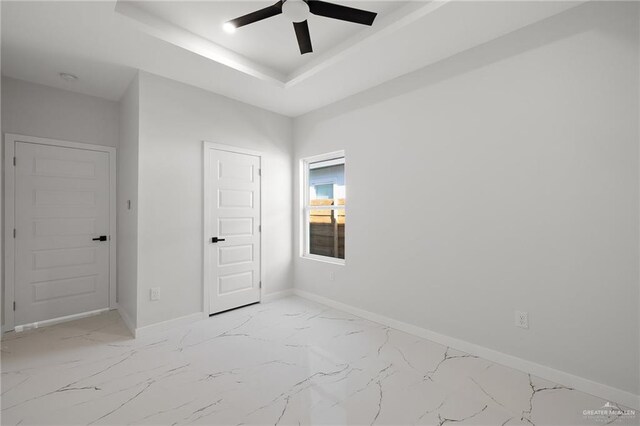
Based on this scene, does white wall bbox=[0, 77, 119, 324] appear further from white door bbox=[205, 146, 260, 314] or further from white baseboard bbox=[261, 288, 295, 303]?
white baseboard bbox=[261, 288, 295, 303]

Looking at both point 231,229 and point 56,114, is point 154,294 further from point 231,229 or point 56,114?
point 56,114

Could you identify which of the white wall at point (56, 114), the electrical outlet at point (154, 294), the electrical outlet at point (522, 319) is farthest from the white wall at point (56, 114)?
the electrical outlet at point (522, 319)

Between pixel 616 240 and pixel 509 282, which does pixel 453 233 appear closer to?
pixel 509 282

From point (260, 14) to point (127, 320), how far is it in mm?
3344

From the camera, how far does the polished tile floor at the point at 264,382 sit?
181 cm

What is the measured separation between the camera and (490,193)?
2490mm

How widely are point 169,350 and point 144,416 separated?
0.90 metres

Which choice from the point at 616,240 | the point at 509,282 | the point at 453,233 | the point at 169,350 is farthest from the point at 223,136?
the point at 616,240

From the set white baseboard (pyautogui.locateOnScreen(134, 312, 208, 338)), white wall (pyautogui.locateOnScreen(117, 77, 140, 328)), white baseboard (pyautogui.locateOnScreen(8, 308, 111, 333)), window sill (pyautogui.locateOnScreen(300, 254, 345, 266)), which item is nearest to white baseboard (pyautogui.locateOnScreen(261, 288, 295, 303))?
window sill (pyautogui.locateOnScreen(300, 254, 345, 266))

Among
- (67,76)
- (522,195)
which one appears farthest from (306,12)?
(67,76)

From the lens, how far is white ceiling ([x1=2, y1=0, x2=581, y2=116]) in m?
2.18

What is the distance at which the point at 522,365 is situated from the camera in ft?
7.53

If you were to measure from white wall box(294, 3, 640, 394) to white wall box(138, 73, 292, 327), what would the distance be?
6.11 ft

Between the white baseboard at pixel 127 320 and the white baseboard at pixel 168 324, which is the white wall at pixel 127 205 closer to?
the white baseboard at pixel 127 320
